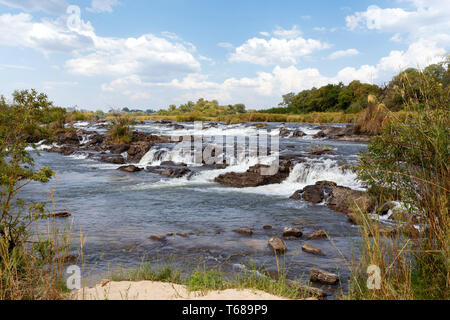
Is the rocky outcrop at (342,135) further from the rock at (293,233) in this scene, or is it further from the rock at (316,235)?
the rock at (293,233)

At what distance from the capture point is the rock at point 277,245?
646cm

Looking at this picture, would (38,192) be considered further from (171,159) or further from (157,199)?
(171,159)

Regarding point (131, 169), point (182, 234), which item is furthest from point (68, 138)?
point (182, 234)

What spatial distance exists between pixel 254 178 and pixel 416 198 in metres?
9.05

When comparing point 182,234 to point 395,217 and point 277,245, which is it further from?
point 395,217

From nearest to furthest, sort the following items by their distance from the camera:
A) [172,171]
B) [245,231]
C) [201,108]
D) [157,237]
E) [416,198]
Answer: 1. [416,198]
2. [157,237]
3. [245,231]
4. [172,171]
5. [201,108]

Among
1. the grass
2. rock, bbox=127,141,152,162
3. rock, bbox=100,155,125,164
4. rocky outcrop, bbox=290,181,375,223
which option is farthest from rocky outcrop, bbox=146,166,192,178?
the grass

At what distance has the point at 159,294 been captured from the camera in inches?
151

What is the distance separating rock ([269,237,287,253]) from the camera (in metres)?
6.46

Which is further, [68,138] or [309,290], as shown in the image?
[68,138]

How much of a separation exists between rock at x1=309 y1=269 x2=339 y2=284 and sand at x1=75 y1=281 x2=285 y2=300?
159 cm

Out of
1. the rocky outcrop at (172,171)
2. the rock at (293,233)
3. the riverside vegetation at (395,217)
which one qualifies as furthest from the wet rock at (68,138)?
the riverside vegetation at (395,217)

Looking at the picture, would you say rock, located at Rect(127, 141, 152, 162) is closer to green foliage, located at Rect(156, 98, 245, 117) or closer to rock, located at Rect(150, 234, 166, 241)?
rock, located at Rect(150, 234, 166, 241)

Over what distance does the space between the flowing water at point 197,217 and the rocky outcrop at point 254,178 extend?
0.34m
